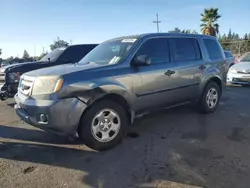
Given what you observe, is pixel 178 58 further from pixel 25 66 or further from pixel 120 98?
pixel 25 66

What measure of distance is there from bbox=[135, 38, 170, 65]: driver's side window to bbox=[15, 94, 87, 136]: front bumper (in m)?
1.60

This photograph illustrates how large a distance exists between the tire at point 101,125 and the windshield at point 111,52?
837mm

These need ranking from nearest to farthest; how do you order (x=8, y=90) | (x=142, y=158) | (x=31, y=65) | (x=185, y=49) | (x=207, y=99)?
(x=142, y=158) < (x=185, y=49) < (x=207, y=99) < (x=8, y=90) < (x=31, y=65)

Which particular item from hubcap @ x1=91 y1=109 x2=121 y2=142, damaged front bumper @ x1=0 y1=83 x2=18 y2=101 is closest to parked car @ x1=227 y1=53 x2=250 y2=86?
hubcap @ x1=91 y1=109 x2=121 y2=142

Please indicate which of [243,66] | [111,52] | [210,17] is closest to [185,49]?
[111,52]

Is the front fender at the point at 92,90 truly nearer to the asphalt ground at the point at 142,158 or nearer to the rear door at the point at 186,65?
the asphalt ground at the point at 142,158

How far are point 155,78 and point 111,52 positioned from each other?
953 millimetres

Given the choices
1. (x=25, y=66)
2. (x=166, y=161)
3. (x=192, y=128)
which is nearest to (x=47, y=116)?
(x=166, y=161)

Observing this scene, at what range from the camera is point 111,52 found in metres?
5.31

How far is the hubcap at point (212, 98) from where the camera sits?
6.59 m

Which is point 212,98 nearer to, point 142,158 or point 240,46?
point 142,158

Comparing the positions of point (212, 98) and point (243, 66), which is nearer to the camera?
point (212, 98)

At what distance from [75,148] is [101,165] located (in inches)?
31.4

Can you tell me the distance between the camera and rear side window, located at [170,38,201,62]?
18.7ft
